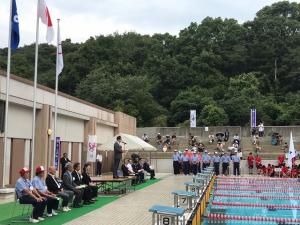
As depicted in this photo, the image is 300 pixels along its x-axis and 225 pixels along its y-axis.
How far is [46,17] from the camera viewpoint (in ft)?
59.8

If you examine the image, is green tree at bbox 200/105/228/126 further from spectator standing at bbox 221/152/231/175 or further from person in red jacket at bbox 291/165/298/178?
person in red jacket at bbox 291/165/298/178

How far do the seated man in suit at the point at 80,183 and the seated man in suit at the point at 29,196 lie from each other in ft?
10.5

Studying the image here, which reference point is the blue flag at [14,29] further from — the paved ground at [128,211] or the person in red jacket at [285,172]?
the person in red jacket at [285,172]

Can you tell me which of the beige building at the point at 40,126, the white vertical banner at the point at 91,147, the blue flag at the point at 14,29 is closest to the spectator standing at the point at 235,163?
the beige building at the point at 40,126

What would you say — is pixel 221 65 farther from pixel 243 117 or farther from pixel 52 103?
pixel 52 103

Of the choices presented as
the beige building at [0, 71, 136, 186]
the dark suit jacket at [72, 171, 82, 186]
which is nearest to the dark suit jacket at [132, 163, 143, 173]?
the beige building at [0, 71, 136, 186]

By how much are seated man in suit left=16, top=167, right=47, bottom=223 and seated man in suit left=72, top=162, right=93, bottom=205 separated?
320 cm

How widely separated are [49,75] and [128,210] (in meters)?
59.8

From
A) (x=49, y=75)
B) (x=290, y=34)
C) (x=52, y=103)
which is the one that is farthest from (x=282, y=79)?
(x=52, y=103)

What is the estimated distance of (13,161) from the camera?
65.6 feet

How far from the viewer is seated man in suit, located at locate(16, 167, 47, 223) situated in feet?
37.2

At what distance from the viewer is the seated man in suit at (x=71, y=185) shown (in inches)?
551

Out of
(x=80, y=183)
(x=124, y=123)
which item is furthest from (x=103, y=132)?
(x=80, y=183)

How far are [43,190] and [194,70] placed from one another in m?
66.3
